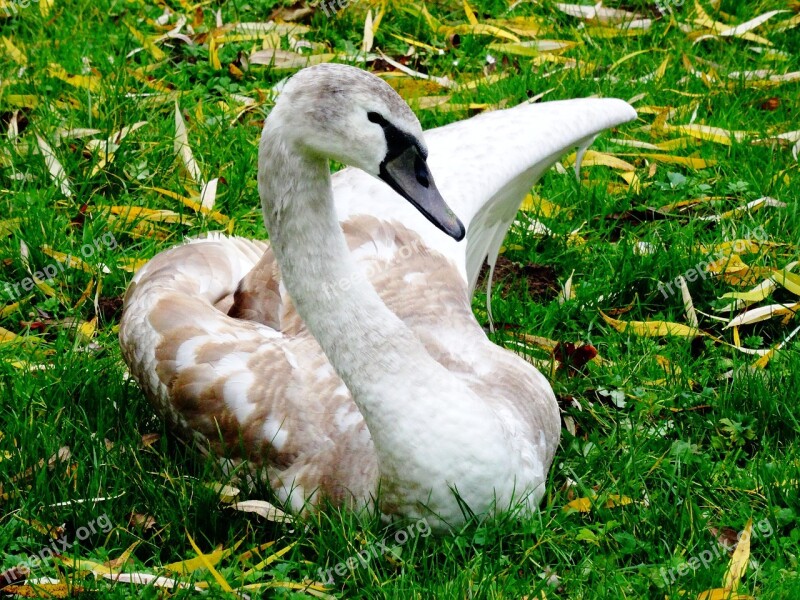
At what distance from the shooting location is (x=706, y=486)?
10.9 ft

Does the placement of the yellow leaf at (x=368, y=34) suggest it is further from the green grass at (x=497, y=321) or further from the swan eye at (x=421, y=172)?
the swan eye at (x=421, y=172)

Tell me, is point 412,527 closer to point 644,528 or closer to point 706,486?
point 644,528

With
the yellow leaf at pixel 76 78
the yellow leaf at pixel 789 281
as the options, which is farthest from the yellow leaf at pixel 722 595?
the yellow leaf at pixel 76 78

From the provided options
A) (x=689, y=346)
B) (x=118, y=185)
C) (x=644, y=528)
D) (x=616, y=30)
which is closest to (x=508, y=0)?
(x=616, y=30)

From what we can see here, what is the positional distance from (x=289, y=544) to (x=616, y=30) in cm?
386

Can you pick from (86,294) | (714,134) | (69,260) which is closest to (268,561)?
(86,294)

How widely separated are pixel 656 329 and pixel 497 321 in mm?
550

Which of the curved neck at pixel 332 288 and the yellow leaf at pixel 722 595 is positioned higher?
the curved neck at pixel 332 288

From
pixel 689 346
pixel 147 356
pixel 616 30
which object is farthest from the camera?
pixel 616 30

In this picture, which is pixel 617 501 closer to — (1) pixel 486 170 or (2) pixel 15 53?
(1) pixel 486 170

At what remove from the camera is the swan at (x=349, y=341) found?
2.82 metres

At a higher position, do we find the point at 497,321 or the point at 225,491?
the point at 225,491

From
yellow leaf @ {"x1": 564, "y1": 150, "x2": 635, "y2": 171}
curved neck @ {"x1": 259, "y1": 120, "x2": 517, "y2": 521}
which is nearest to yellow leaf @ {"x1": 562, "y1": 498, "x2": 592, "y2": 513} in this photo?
curved neck @ {"x1": 259, "y1": 120, "x2": 517, "y2": 521}

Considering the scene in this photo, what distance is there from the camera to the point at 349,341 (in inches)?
118
